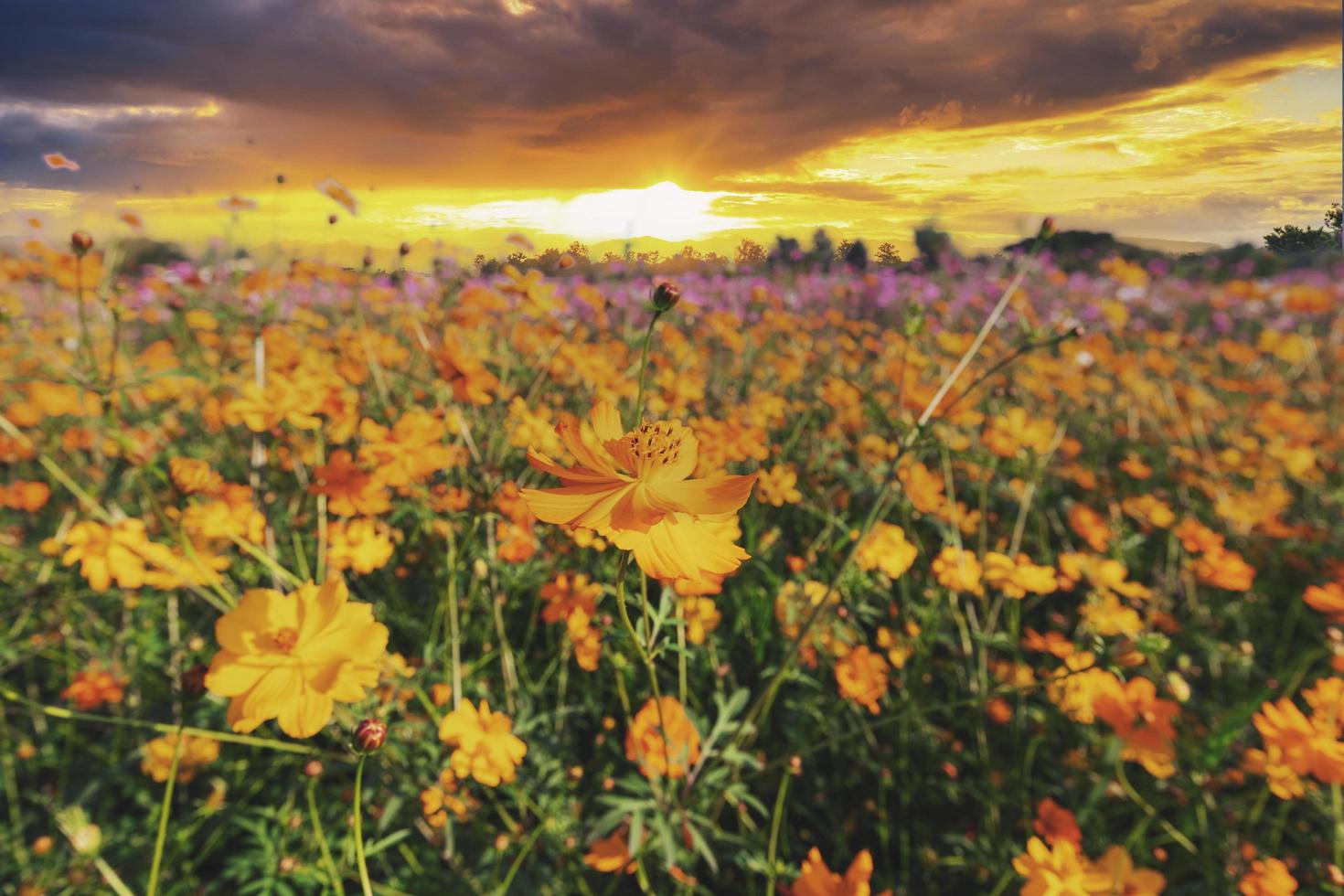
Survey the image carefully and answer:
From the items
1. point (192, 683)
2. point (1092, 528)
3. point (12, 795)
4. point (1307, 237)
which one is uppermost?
point (1307, 237)

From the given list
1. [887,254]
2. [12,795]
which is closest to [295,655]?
[12,795]

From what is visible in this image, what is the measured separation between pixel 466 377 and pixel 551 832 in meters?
0.77

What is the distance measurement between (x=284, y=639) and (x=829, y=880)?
2.34ft

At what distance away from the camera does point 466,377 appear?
1155mm

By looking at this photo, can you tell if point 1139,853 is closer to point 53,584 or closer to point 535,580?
point 535,580

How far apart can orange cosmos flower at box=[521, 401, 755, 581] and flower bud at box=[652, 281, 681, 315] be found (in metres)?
0.15

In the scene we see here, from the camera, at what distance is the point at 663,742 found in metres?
0.87

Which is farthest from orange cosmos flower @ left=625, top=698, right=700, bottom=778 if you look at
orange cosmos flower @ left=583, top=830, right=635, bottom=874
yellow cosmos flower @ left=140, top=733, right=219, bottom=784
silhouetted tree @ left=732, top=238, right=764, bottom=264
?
yellow cosmos flower @ left=140, top=733, right=219, bottom=784

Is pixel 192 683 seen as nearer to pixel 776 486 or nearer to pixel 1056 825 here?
pixel 776 486

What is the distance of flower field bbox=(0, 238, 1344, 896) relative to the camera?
31.3 inches

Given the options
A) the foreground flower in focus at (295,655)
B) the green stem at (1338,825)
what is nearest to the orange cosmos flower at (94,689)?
the foreground flower in focus at (295,655)

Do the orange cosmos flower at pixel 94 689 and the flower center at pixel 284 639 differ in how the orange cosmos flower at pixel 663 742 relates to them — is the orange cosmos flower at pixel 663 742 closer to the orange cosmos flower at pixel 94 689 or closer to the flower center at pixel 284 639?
the flower center at pixel 284 639

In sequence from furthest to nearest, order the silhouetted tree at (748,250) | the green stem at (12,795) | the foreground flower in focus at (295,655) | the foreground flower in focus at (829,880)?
1. the green stem at (12,795)
2. the silhouetted tree at (748,250)
3. the foreground flower in focus at (829,880)
4. the foreground flower in focus at (295,655)

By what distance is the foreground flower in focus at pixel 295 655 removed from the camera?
2.13 feet
